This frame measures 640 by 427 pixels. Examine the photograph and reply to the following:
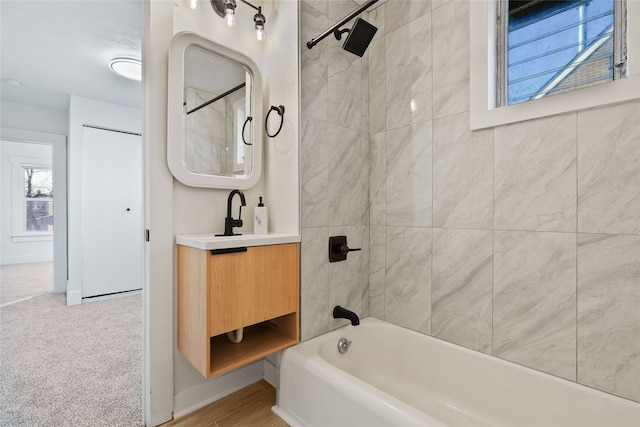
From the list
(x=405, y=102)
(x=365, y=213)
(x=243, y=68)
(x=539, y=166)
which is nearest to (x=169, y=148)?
(x=243, y=68)

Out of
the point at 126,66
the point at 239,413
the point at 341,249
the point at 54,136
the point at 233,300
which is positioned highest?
the point at 126,66

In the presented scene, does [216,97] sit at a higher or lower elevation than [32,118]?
lower

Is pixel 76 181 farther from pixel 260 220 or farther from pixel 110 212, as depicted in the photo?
pixel 260 220

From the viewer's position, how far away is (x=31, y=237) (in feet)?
18.7

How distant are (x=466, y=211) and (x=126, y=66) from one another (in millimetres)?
3121

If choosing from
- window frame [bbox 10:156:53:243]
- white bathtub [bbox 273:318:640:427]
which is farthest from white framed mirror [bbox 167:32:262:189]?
window frame [bbox 10:156:53:243]

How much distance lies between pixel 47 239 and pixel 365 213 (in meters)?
6.95

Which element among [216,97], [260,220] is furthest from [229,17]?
[260,220]

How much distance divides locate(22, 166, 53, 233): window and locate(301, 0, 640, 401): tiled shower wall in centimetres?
652

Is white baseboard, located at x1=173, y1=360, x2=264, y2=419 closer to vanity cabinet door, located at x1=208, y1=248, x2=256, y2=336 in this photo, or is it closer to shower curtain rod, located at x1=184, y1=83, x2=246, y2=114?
vanity cabinet door, located at x1=208, y1=248, x2=256, y2=336

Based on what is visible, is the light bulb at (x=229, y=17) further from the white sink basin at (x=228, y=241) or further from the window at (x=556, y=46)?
the window at (x=556, y=46)

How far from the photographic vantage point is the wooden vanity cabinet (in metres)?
1.28

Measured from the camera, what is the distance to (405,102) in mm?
1811

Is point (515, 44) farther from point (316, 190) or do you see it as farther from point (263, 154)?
point (263, 154)
